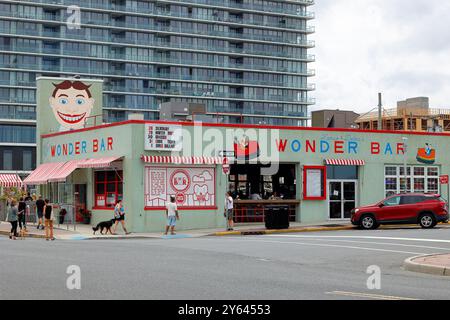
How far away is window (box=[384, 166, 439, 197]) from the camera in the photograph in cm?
4022

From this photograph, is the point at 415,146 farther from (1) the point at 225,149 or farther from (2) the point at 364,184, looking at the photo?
(1) the point at 225,149

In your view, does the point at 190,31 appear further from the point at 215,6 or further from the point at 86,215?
the point at 86,215

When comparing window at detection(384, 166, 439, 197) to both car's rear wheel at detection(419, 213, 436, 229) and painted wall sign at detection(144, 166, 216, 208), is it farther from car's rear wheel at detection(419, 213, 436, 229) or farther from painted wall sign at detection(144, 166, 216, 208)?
painted wall sign at detection(144, 166, 216, 208)

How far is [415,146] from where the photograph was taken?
134 ft

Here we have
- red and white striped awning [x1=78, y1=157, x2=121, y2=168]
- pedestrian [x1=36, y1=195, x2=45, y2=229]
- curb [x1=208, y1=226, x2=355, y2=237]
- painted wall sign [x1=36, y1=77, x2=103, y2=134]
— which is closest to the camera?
curb [x1=208, y1=226, x2=355, y2=237]

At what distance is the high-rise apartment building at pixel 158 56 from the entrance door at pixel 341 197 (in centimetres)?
7361

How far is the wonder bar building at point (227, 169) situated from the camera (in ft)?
114

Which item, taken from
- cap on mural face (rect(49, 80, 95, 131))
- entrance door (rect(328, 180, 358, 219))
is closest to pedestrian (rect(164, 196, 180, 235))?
entrance door (rect(328, 180, 358, 219))

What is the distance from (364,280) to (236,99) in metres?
115

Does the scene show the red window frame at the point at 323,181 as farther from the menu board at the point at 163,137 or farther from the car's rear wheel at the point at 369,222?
the menu board at the point at 163,137

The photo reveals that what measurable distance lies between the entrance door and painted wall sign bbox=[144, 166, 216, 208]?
21.7 feet

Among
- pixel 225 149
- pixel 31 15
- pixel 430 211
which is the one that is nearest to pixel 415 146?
pixel 430 211

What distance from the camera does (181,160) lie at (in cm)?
3497

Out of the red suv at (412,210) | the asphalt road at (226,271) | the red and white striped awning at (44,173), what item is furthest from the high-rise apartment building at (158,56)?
the asphalt road at (226,271)
